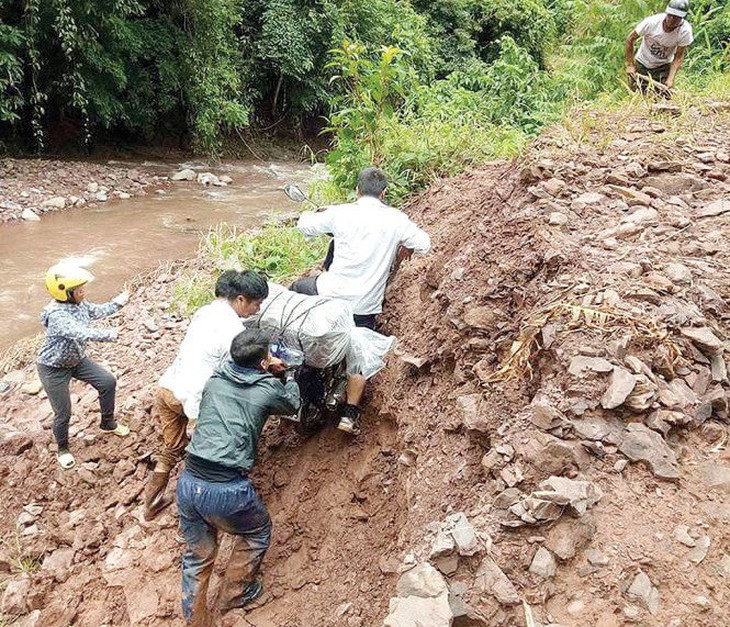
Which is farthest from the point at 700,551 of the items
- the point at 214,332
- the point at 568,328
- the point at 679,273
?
the point at 214,332

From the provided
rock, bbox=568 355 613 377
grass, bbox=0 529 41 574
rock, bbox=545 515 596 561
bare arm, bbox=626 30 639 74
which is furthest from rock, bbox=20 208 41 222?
rock, bbox=545 515 596 561

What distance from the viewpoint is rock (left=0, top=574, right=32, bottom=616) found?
10.3ft

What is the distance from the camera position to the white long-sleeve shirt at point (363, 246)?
3459 millimetres

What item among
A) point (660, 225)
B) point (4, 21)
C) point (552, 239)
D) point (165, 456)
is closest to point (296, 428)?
point (165, 456)

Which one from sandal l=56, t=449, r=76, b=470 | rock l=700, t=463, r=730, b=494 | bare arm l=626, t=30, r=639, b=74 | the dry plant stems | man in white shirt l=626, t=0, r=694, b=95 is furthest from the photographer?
bare arm l=626, t=30, r=639, b=74

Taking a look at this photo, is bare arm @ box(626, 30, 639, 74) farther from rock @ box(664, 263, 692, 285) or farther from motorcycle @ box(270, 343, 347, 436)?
motorcycle @ box(270, 343, 347, 436)

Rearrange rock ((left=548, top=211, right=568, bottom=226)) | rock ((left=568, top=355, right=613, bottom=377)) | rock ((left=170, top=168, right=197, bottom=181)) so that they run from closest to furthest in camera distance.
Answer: rock ((left=568, top=355, right=613, bottom=377))
rock ((left=548, top=211, right=568, bottom=226))
rock ((left=170, top=168, right=197, bottom=181))

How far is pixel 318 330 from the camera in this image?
3.05 metres

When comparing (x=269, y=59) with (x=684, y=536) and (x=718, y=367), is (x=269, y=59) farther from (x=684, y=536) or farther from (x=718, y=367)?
(x=684, y=536)

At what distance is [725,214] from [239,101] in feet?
45.0

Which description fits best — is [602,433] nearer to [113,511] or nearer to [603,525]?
[603,525]

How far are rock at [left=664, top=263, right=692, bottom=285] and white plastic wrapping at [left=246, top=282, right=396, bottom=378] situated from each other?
4.86 ft

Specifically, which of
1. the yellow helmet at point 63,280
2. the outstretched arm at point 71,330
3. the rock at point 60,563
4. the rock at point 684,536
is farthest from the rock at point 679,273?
the rock at point 60,563

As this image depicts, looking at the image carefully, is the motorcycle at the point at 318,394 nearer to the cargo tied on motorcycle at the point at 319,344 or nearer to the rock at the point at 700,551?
the cargo tied on motorcycle at the point at 319,344
